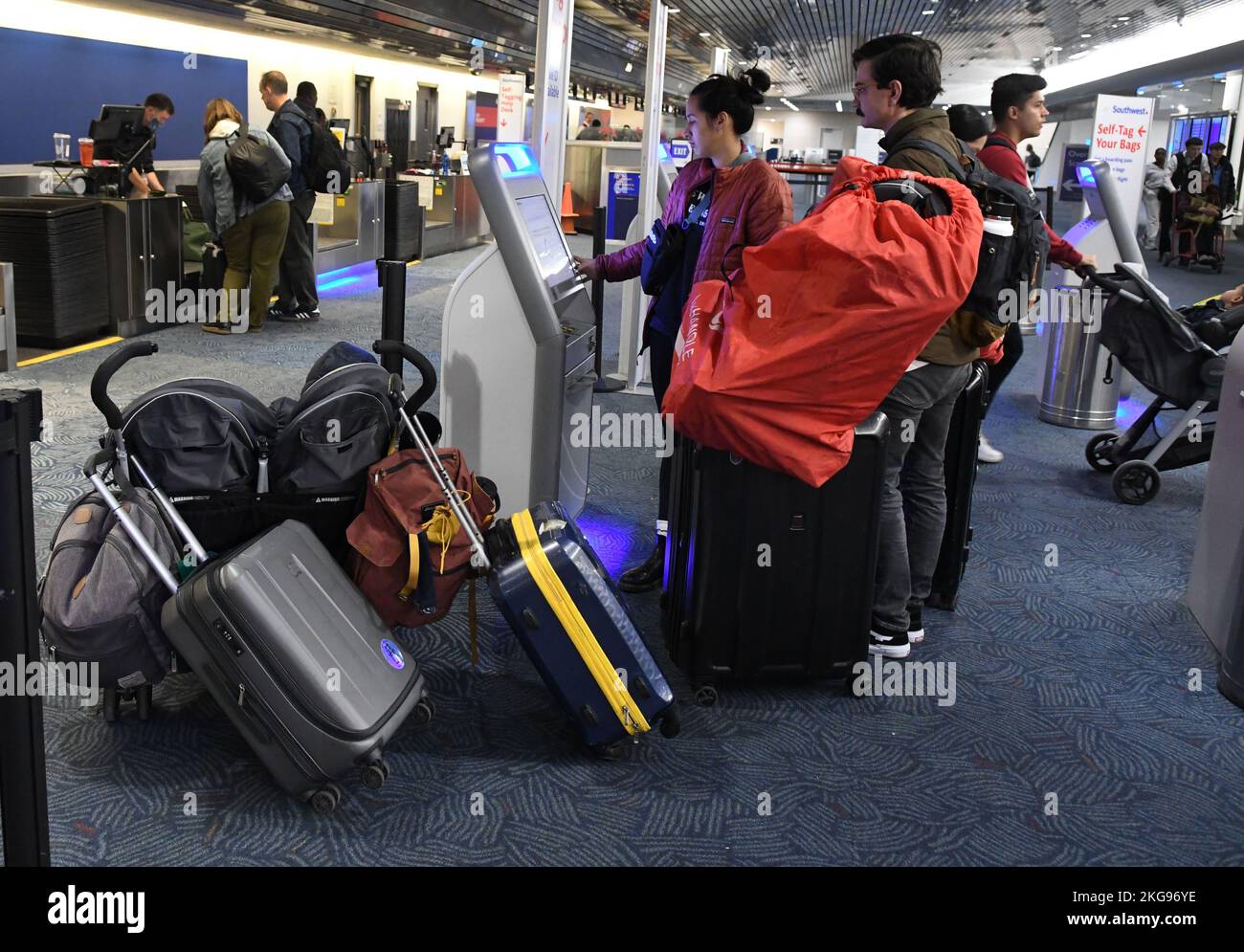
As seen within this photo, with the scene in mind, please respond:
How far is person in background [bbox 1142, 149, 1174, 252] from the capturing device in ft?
51.8

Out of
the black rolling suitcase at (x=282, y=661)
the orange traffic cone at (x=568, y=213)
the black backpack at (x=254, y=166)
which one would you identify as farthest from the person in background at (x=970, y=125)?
the orange traffic cone at (x=568, y=213)

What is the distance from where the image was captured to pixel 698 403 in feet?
7.82

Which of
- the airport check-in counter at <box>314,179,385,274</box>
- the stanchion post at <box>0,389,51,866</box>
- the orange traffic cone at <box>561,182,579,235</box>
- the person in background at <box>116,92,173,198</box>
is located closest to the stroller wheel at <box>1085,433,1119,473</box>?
the stanchion post at <box>0,389,51,866</box>

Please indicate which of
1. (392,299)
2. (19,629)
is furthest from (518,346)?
(19,629)

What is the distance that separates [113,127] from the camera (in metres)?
7.54

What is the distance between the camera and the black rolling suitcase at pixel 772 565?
2.61 meters

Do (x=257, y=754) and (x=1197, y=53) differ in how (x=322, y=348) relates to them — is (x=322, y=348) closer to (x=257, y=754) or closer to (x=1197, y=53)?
(x=257, y=754)

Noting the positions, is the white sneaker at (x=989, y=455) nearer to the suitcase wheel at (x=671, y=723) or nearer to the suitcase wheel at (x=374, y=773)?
the suitcase wheel at (x=671, y=723)

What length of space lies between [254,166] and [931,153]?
5094mm

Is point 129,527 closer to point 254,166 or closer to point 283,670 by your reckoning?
point 283,670

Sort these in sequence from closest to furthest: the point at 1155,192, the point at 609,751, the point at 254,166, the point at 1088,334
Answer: the point at 609,751 < the point at 1088,334 < the point at 254,166 < the point at 1155,192

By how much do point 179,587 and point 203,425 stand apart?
45 centimetres

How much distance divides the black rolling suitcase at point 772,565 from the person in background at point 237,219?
4959 millimetres

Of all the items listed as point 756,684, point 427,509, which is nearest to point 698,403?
point 427,509
